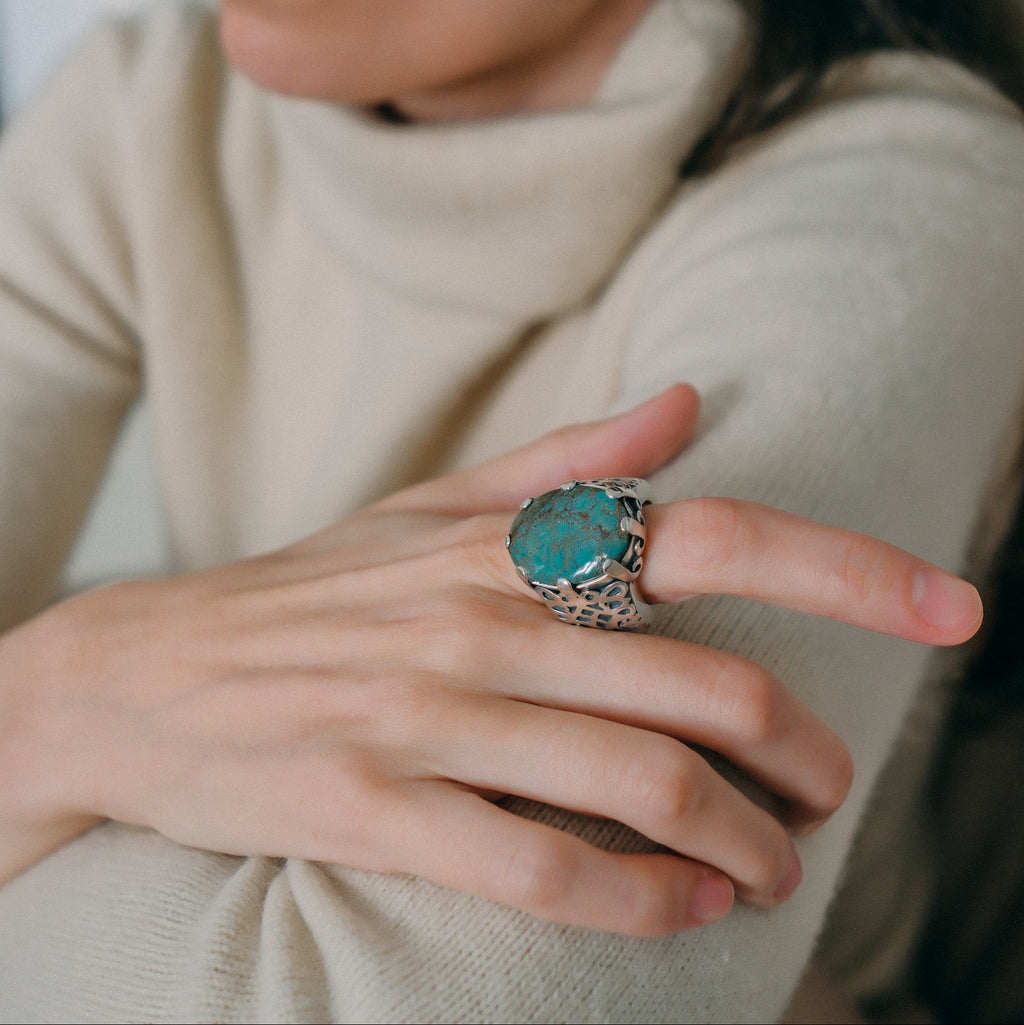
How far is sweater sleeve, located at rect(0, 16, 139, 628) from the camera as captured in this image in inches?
43.9

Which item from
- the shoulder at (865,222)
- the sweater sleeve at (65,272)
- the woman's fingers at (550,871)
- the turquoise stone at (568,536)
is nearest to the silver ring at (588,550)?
the turquoise stone at (568,536)

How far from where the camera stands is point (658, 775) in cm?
39

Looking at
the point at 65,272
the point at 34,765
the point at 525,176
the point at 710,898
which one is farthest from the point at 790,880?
the point at 65,272

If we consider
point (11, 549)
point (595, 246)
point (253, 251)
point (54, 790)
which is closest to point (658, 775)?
point (54, 790)

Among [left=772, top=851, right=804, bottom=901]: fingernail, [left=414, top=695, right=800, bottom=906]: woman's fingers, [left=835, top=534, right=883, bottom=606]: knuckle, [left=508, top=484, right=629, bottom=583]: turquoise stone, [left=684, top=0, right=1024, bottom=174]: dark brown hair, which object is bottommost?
[left=772, top=851, right=804, bottom=901]: fingernail

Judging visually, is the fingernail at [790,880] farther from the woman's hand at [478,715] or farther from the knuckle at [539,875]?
the knuckle at [539,875]

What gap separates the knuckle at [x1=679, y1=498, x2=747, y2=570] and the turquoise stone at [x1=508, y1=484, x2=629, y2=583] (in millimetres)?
31

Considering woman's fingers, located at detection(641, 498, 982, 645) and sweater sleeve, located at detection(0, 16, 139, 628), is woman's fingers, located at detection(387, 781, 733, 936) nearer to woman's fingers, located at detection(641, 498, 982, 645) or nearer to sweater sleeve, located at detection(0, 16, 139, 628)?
woman's fingers, located at detection(641, 498, 982, 645)

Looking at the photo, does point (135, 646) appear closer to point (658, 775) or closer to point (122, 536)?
point (658, 775)

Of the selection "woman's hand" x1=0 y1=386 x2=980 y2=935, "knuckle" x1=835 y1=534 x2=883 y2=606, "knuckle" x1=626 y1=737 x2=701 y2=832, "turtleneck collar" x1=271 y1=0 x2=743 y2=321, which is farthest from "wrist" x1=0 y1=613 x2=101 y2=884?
"turtleneck collar" x1=271 y1=0 x2=743 y2=321

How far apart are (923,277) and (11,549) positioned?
39.2 inches

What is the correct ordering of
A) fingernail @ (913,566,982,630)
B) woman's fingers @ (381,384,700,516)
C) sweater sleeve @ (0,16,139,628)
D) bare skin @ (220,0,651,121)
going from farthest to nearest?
sweater sleeve @ (0,16,139,628), bare skin @ (220,0,651,121), woman's fingers @ (381,384,700,516), fingernail @ (913,566,982,630)

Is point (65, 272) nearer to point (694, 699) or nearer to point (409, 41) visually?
point (409, 41)

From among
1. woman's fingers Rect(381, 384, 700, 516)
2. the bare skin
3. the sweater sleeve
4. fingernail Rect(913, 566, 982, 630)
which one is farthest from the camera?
the sweater sleeve
